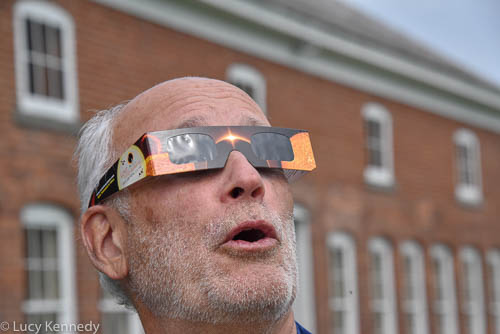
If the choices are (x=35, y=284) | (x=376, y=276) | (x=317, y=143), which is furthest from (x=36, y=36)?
(x=376, y=276)

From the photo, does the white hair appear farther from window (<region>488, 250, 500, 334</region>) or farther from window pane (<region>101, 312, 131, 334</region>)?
window (<region>488, 250, 500, 334</region>)

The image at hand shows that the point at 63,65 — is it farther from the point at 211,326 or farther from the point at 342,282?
the point at 211,326

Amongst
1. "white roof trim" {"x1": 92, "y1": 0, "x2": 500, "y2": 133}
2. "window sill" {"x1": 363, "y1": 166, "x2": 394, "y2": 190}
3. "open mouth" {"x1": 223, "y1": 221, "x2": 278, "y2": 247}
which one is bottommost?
"open mouth" {"x1": 223, "y1": 221, "x2": 278, "y2": 247}

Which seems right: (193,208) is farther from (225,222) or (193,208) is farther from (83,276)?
(83,276)

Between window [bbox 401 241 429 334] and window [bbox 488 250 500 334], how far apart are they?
11.2 ft

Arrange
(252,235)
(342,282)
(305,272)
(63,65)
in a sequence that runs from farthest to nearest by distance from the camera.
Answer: (342,282)
(305,272)
(63,65)
(252,235)

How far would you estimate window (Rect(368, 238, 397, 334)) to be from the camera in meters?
15.4

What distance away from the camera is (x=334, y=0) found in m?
18.6

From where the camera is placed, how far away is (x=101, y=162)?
2158mm

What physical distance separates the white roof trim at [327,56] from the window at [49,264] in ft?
10.0

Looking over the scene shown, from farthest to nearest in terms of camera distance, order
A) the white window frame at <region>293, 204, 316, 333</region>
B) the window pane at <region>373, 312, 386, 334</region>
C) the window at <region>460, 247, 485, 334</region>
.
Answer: the window at <region>460, 247, 485, 334</region>, the window pane at <region>373, 312, 386, 334</region>, the white window frame at <region>293, 204, 316, 333</region>

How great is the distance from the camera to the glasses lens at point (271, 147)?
6.34ft

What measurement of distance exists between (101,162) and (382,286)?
1409 cm

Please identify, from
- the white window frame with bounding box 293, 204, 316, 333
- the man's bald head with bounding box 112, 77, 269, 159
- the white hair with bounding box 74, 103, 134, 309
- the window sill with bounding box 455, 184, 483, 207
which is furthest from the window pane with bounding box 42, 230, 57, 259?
the window sill with bounding box 455, 184, 483, 207
